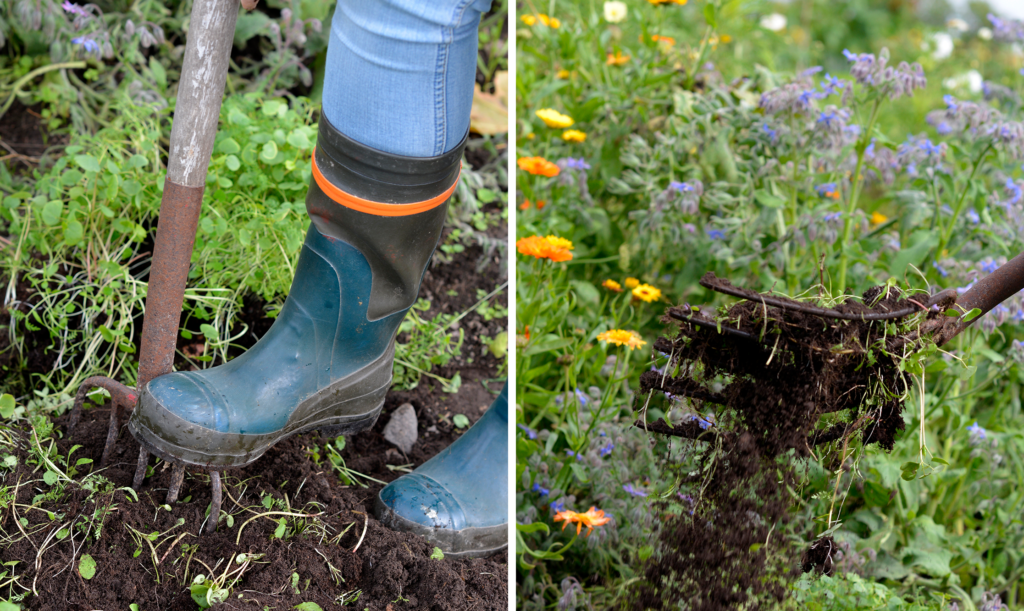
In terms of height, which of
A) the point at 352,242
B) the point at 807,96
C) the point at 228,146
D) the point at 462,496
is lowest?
the point at 462,496

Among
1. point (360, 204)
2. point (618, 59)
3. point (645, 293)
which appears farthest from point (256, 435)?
point (618, 59)

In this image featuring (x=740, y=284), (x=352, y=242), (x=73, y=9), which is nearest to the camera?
(x=352, y=242)

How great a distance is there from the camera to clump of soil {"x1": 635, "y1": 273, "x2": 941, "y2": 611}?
1.22m

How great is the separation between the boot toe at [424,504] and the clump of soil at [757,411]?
16.8 inches

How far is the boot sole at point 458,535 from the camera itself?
163 centimetres

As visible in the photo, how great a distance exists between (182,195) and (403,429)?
787mm

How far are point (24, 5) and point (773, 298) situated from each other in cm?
209

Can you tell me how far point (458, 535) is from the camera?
1.67 metres

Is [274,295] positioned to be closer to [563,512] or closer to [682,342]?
[563,512]

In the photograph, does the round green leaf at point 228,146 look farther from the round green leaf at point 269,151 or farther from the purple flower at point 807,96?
the purple flower at point 807,96

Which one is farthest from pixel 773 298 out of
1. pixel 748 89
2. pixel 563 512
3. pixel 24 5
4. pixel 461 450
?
pixel 24 5

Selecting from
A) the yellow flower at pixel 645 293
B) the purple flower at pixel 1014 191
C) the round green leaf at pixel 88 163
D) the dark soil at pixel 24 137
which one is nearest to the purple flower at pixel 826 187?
the purple flower at pixel 1014 191

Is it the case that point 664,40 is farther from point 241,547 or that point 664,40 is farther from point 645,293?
point 241,547

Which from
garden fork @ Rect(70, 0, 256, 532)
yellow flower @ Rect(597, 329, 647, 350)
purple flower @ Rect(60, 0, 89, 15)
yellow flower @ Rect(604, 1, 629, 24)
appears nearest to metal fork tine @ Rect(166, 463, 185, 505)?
garden fork @ Rect(70, 0, 256, 532)
